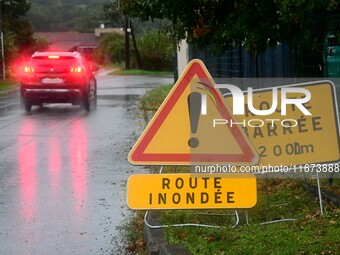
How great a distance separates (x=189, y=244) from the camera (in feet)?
22.5

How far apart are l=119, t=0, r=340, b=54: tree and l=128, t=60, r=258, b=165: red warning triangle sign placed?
68.1 inches

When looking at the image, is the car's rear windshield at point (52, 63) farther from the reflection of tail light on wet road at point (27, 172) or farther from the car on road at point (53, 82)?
the reflection of tail light on wet road at point (27, 172)

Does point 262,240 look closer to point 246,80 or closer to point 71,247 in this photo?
point 71,247

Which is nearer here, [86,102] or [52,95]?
[52,95]

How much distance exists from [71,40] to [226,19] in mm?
123701

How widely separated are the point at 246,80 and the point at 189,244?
7466 mm

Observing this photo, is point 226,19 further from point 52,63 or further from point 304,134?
point 52,63

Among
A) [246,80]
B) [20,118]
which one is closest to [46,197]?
[246,80]

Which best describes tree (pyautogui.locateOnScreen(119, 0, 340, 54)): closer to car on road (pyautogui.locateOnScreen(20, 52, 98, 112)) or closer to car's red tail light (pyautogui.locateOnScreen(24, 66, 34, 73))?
car on road (pyautogui.locateOnScreen(20, 52, 98, 112))

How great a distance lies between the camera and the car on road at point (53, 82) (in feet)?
78.6

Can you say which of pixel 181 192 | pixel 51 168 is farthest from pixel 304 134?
pixel 51 168

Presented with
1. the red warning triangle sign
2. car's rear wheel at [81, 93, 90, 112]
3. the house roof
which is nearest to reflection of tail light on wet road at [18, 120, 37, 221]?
the red warning triangle sign

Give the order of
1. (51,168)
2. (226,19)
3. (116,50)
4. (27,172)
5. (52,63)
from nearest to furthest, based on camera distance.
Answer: (226,19) → (27,172) → (51,168) → (52,63) → (116,50)

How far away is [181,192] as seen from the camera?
7.29m
